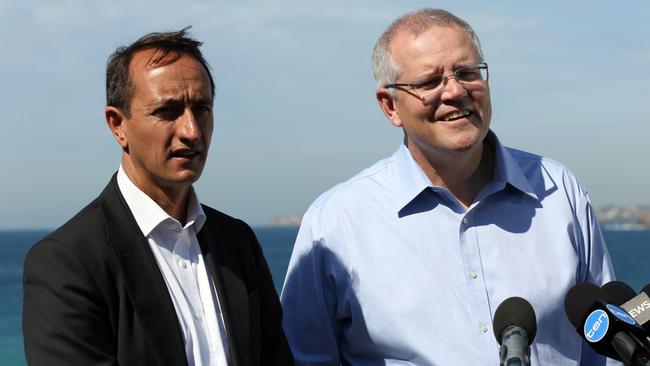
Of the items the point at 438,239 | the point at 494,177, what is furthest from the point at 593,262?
the point at 438,239

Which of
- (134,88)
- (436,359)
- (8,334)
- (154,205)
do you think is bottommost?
(8,334)

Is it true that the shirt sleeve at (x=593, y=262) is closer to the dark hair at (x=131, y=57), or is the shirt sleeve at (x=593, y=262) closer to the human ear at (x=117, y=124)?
the dark hair at (x=131, y=57)

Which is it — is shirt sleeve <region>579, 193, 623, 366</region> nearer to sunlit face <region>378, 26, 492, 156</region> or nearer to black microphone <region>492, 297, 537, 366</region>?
sunlit face <region>378, 26, 492, 156</region>

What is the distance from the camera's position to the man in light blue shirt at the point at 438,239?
4.44 meters

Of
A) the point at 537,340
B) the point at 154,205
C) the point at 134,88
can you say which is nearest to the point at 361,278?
the point at 537,340

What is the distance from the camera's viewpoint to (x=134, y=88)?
3.74 m

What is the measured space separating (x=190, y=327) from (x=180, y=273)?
0.22 metres

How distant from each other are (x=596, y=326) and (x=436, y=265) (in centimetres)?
151

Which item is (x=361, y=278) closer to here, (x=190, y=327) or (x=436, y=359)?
(x=436, y=359)

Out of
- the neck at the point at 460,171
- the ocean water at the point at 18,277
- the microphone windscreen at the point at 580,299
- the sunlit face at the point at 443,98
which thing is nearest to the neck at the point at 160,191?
the sunlit face at the point at 443,98

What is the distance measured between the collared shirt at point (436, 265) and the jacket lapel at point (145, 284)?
114cm

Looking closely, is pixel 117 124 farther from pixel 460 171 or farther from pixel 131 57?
pixel 460 171

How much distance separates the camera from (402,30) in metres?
4.64

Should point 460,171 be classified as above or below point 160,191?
below
